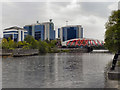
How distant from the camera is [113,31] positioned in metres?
28.8

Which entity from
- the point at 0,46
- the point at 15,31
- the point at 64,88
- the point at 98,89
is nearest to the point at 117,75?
the point at 98,89

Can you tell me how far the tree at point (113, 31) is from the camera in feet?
89.9

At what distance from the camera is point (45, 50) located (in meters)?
150

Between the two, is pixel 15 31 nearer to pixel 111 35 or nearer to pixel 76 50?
pixel 76 50

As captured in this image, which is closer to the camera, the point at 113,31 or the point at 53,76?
the point at 53,76

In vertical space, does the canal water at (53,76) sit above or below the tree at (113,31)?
below

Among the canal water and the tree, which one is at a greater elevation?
the tree

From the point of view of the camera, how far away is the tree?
1079 inches

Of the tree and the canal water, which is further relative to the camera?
the tree

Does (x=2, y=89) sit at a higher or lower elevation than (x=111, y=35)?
lower

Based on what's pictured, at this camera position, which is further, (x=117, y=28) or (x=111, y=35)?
(x=111, y=35)

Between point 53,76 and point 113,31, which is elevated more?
point 113,31

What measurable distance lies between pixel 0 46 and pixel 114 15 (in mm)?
86939

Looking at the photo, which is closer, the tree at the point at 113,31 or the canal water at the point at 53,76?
the canal water at the point at 53,76
